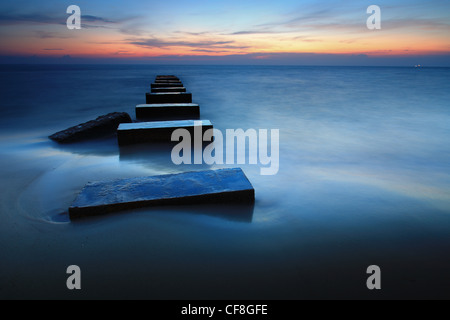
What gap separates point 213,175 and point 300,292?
1551 millimetres

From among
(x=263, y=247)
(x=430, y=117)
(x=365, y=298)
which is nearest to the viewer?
(x=365, y=298)

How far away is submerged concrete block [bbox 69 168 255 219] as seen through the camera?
8.18ft

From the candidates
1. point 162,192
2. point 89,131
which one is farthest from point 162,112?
point 162,192

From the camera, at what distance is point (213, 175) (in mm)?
3008

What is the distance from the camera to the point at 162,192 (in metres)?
2.67

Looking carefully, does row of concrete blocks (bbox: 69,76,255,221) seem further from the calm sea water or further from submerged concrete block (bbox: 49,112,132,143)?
submerged concrete block (bbox: 49,112,132,143)

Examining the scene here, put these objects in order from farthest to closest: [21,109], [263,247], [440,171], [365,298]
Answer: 1. [21,109]
2. [440,171]
3. [263,247]
4. [365,298]

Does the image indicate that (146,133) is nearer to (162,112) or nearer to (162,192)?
(162,112)

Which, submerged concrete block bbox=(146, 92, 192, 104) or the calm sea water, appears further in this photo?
submerged concrete block bbox=(146, 92, 192, 104)

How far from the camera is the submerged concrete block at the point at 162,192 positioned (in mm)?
2492

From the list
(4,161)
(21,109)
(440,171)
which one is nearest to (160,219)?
(4,161)

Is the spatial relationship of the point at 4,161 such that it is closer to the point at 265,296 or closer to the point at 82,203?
the point at 82,203

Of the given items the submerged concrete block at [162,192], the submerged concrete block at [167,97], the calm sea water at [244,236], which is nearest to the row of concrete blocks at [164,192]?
the submerged concrete block at [162,192]

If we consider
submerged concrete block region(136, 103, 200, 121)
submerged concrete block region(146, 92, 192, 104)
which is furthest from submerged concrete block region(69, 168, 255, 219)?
submerged concrete block region(146, 92, 192, 104)
